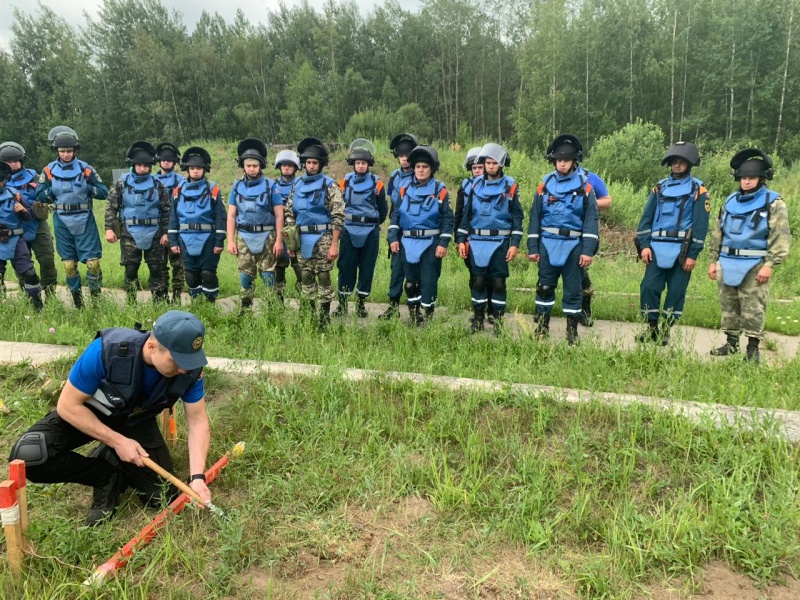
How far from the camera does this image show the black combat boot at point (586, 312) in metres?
6.13

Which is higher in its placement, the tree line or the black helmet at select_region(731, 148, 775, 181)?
the tree line

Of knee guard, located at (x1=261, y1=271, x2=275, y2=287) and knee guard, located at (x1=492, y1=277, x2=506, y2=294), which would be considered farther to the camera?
knee guard, located at (x1=261, y1=271, x2=275, y2=287)

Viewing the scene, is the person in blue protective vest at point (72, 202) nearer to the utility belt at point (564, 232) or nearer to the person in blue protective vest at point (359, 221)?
the person in blue protective vest at point (359, 221)

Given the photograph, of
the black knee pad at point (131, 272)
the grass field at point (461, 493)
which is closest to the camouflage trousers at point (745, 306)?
the grass field at point (461, 493)

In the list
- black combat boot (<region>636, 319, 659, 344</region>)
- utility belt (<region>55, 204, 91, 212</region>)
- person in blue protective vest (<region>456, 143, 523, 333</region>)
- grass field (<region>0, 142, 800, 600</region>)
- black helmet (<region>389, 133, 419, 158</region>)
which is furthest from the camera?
black helmet (<region>389, 133, 419, 158</region>)

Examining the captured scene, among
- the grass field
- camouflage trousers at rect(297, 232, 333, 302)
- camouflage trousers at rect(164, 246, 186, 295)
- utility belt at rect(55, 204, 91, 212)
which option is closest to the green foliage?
camouflage trousers at rect(297, 232, 333, 302)

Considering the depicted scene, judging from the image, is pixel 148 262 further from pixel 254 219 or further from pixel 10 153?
pixel 10 153

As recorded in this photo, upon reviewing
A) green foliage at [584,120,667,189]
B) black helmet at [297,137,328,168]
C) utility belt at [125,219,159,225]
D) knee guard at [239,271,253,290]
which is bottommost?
knee guard at [239,271,253,290]

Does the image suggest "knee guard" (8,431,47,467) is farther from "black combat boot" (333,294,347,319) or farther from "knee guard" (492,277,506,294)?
"knee guard" (492,277,506,294)

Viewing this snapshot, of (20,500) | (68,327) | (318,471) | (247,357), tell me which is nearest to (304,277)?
(247,357)

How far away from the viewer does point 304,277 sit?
19.9ft

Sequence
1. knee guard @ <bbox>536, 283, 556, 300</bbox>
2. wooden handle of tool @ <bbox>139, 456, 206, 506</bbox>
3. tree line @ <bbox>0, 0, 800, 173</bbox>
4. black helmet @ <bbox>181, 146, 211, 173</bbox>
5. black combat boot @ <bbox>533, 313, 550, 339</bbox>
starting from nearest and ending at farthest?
wooden handle of tool @ <bbox>139, 456, 206, 506</bbox> → black combat boot @ <bbox>533, 313, 550, 339</bbox> → knee guard @ <bbox>536, 283, 556, 300</bbox> → black helmet @ <bbox>181, 146, 211, 173</bbox> → tree line @ <bbox>0, 0, 800, 173</bbox>

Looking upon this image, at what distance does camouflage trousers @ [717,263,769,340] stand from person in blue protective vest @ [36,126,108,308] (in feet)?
22.5

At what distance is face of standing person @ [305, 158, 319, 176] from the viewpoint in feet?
19.4
